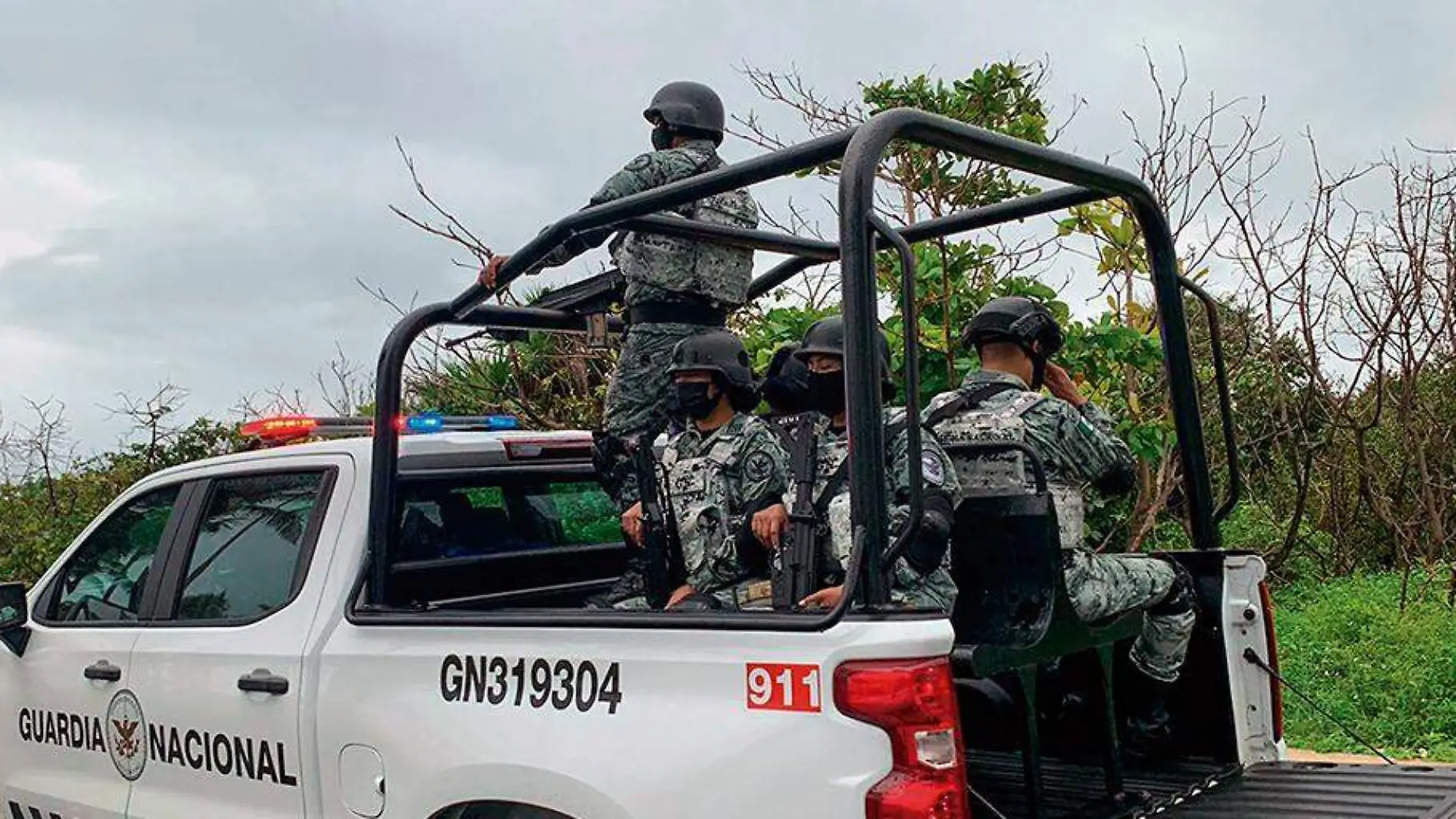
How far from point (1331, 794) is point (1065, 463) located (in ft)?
3.41

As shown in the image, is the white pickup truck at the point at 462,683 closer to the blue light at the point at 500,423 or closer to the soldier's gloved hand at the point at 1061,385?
the blue light at the point at 500,423

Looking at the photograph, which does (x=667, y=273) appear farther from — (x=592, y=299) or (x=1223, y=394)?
(x=1223, y=394)

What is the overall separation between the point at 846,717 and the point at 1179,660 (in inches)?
66.0

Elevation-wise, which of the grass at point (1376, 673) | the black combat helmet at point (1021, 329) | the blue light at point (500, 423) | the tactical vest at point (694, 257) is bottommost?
the grass at point (1376, 673)

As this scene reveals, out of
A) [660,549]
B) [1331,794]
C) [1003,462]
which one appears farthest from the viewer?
[660,549]

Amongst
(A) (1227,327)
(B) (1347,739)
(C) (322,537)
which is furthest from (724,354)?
(A) (1227,327)

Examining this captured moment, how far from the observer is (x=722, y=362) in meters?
4.02

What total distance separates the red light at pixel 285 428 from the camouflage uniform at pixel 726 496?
1.25 meters

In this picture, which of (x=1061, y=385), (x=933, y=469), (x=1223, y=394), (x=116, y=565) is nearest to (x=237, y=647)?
(x=116, y=565)

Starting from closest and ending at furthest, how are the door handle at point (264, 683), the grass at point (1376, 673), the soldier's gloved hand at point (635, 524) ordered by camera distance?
the door handle at point (264, 683) → the soldier's gloved hand at point (635, 524) → the grass at point (1376, 673)

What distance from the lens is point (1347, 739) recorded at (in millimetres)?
6406

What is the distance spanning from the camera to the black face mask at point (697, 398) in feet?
13.3

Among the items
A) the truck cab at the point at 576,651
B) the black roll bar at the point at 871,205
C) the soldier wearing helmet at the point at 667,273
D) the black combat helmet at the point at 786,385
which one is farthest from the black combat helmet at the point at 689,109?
the black roll bar at the point at 871,205

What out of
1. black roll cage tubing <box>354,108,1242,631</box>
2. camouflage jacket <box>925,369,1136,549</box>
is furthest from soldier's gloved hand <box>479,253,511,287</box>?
camouflage jacket <box>925,369,1136,549</box>
